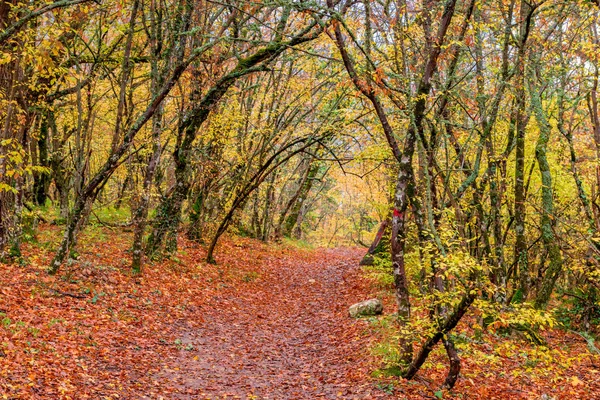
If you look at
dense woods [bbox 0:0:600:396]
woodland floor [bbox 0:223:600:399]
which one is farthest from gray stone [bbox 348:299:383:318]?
dense woods [bbox 0:0:600:396]

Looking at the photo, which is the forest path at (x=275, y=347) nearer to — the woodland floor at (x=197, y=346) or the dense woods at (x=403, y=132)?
the woodland floor at (x=197, y=346)

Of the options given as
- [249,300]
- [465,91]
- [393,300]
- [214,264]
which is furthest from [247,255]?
[465,91]

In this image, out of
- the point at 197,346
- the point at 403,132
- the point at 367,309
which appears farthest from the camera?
the point at 403,132

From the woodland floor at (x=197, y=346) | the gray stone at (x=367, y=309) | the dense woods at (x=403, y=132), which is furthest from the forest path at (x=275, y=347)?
the dense woods at (x=403, y=132)

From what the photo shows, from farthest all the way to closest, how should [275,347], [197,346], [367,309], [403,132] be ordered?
1. [403,132]
2. [367,309]
3. [275,347]
4. [197,346]

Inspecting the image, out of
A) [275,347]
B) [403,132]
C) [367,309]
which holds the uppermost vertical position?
[403,132]

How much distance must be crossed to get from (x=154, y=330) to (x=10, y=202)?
4.57 meters

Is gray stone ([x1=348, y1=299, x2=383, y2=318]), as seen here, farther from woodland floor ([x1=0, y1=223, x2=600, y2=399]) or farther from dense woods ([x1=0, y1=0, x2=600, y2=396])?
dense woods ([x1=0, y1=0, x2=600, y2=396])

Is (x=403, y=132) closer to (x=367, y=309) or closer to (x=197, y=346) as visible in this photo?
(x=367, y=309)

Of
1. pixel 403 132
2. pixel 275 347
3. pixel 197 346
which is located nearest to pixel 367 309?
pixel 275 347

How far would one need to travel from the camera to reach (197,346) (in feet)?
30.3

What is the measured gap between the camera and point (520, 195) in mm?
10656

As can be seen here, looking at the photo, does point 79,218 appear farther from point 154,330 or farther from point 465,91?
point 465,91

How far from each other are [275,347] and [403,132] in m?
6.58
